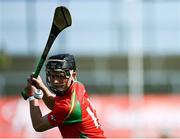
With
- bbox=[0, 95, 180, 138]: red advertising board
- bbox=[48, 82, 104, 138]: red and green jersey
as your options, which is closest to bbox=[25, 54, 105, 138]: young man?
bbox=[48, 82, 104, 138]: red and green jersey

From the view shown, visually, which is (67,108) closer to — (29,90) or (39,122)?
(39,122)

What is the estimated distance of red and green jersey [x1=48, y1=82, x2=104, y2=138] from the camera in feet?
21.0

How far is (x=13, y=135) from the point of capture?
659 inches

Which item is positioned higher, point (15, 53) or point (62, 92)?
point (62, 92)

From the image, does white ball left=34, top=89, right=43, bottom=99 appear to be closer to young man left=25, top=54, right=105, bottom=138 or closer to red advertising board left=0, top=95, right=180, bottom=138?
young man left=25, top=54, right=105, bottom=138

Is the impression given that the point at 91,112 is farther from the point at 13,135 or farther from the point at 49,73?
the point at 13,135

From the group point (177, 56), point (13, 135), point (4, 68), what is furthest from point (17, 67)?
point (13, 135)

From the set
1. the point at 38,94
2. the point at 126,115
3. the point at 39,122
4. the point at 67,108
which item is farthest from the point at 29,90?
the point at 126,115

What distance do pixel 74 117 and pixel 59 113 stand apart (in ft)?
0.42

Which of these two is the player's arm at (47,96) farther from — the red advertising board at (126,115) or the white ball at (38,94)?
the red advertising board at (126,115)

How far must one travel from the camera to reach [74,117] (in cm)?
641

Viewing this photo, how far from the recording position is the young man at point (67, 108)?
6.41 m

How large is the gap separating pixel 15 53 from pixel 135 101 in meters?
5.43

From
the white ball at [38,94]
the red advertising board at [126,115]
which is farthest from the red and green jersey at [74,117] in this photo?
the red advertising board at [126,115]
